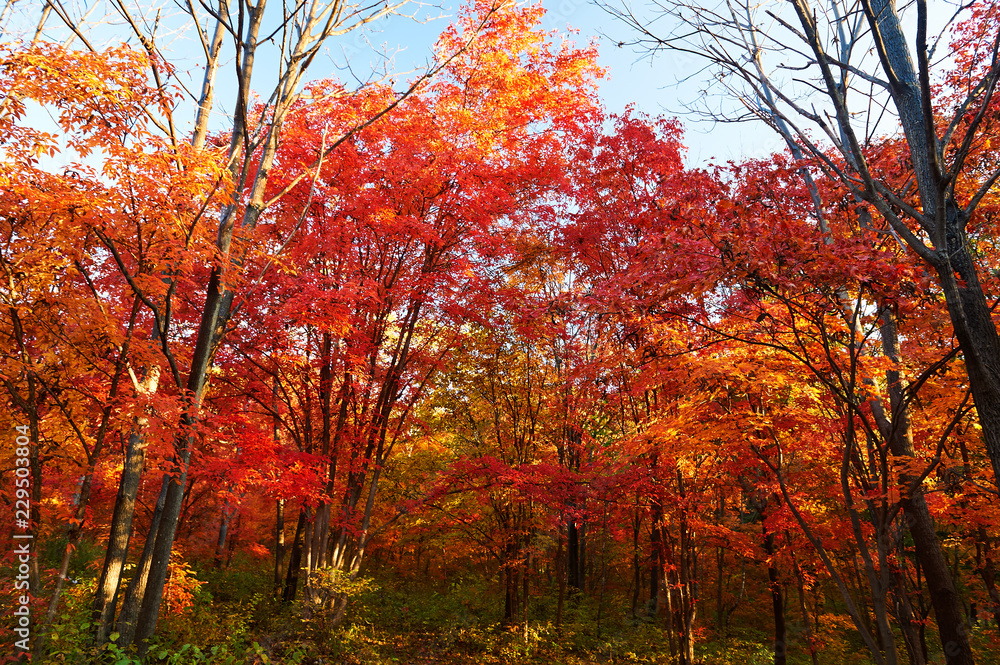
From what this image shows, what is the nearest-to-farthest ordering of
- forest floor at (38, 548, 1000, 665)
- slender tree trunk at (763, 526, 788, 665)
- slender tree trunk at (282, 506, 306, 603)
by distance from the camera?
forest floor at (38, 548, 1000, 665) < slender tree trunk at (763, 526, 788, 665) < slender tree trunk at (282, 506, 306, 603)

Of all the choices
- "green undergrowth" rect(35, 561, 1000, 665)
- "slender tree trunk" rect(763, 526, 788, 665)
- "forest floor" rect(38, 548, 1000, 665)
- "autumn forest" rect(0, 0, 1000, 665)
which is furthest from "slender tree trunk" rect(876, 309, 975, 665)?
"forest floor" rect(38, 548, 1000, 665)

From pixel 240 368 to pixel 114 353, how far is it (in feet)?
8.45

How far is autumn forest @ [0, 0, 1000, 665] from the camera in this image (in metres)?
4.31

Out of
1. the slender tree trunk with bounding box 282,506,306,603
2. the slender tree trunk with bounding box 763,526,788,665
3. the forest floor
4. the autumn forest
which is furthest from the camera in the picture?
the slender tree trunk with bounding box 282,506,306,603

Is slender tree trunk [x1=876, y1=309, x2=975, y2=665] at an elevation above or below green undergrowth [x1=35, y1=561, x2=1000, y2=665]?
above

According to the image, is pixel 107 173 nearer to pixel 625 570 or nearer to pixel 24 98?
pixel 24 98

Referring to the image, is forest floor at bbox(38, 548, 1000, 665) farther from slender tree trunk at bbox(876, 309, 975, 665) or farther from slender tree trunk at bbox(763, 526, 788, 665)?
slender tree trunk at bbox(876, 309, 975, 665)

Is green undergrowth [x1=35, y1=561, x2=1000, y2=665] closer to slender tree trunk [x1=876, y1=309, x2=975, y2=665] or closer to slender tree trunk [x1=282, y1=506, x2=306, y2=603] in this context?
slender tree trunk [x1=282, y1=506, x2=306, y2=603]

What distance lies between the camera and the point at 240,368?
358 inches

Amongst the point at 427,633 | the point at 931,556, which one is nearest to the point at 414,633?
the point at 427,633

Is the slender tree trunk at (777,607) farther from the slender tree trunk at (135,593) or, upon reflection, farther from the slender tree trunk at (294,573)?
the slender tree trunk at (135,593)

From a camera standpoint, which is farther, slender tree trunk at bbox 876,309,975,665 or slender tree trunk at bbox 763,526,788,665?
slender tree trunk at bbox 763,526,788,665

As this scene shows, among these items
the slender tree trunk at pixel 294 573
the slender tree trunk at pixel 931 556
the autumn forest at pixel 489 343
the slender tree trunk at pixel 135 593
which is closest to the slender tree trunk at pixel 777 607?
the autumn forest at pixel 489 343

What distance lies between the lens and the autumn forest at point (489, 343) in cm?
431
